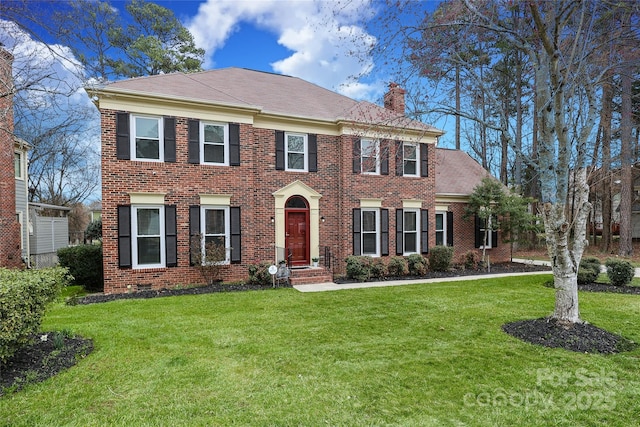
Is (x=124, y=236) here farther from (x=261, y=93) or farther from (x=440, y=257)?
(x=440, y=257)

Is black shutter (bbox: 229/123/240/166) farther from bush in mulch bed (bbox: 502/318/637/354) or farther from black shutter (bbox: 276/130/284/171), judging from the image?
bush in mulch bed (bbox: 502/318/637/354)

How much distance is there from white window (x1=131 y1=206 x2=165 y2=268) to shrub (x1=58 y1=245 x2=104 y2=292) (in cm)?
182

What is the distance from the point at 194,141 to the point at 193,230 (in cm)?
272

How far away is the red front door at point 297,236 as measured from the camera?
454 inches

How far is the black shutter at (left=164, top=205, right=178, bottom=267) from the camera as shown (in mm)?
9648

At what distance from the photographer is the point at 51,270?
488 cm

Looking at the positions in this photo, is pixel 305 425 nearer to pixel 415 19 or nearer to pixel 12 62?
pixel 415 19

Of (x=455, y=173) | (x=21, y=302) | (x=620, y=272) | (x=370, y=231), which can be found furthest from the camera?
(x=455, y=173)

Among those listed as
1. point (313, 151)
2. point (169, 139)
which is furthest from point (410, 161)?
point (169, 139)

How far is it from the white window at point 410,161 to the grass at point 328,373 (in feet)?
23.4

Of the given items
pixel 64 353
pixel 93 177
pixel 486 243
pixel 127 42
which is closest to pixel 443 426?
pixel 64 353

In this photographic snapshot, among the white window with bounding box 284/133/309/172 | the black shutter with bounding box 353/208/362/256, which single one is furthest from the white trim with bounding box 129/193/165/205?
the black shutter with bounding box 353/208/362/256

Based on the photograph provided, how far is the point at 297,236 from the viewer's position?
1169 centimetres

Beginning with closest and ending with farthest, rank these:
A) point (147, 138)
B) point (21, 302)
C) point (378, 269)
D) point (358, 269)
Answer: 1. point (21, 302)
2. point (147, 138)
3. point (358, 269)
4. point (378, 269)
